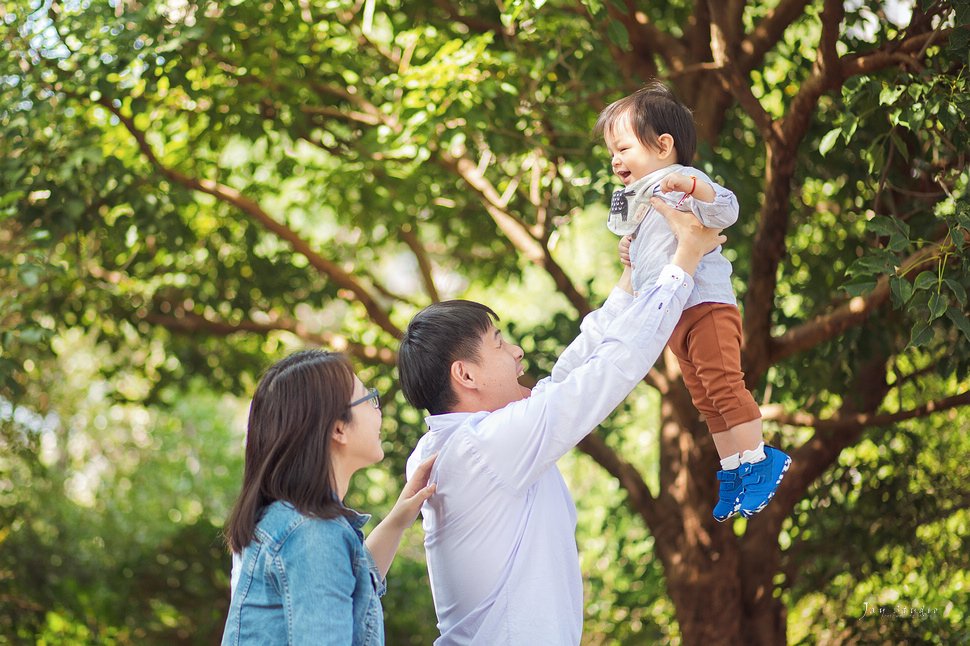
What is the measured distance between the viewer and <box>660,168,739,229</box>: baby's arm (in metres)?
2.46

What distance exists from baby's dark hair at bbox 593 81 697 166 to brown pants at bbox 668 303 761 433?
0.39 meters

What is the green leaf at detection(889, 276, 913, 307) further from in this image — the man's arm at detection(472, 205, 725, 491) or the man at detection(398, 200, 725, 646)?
the man's arm at detection(472, 205, 725, 491)

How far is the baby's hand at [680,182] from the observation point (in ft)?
8.07

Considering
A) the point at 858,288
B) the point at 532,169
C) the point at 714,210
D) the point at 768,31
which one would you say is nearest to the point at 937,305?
the point at 858,288

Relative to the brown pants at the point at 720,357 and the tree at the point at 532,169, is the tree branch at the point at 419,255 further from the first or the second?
the brown pants at the point at 720,357

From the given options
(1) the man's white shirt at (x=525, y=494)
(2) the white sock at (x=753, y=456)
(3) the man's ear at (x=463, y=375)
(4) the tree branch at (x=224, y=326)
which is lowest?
(1) the man's white shirt at (x=525, y=494)

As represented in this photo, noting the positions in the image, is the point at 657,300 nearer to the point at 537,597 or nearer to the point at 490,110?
the point at 537,597

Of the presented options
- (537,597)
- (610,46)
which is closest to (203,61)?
(610,46)

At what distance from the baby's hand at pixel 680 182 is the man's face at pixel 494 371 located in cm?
51

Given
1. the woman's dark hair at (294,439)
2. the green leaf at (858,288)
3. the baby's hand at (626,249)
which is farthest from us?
the green leaf at (858,288)

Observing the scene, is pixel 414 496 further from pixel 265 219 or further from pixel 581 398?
pixel 265 219

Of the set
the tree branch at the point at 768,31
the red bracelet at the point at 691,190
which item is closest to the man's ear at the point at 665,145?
the red bracelet at the point at 691,190

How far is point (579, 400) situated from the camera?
2246 mm

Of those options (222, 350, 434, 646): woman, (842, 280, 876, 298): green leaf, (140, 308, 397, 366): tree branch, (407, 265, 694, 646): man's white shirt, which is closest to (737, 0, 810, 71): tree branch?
(842, 280, 876, 298): green leaf
